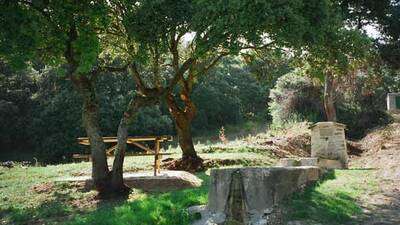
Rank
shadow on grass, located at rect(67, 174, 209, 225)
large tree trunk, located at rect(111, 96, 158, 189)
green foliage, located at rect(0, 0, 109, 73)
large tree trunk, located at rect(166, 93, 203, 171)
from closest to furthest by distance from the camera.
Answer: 1. shadow on grass, located at rect(67, 174, 209, 225)
2. green foliage, located at rect(0, 0, 109, 73)
3. large tree trunk, located at rect(111, 96, 158, 189)
4. large tree trunk, located at rect(166, 93, 203, 171)

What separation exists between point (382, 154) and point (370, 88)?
1127 centimetres

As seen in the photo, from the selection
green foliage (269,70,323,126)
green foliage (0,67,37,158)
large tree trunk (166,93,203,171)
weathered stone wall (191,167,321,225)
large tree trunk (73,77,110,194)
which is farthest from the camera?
green foliage (0,67,37,158)

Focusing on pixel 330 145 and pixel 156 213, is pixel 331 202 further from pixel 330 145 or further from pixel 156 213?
pixel 330 145

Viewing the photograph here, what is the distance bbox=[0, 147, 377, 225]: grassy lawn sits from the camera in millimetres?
9008

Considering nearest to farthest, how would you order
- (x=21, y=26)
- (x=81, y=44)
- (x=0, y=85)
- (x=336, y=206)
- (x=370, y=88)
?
(x=336, y=206) < (x=21, y=26) < (x=81, y=44) < (x=370, y=88) < (x=0, y=85)

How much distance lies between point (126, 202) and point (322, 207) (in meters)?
5.03

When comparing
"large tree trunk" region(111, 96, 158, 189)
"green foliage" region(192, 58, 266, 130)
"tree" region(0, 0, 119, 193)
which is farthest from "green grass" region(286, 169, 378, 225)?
"green foliage" region(192, 58, 266, 130)

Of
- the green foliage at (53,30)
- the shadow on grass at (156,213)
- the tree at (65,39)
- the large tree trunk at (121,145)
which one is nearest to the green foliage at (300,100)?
the large tree trunk at (121,145)

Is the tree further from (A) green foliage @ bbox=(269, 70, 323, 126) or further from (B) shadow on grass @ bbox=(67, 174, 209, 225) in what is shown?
(A) green foliage @ bbox=(269, 70, 323, 126)

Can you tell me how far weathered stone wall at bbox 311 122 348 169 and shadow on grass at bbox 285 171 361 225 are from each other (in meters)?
6.98

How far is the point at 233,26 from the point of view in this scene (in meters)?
11.9

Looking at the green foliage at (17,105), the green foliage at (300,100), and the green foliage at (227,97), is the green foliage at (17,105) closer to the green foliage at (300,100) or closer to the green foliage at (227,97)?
the green foliage at (227,97)

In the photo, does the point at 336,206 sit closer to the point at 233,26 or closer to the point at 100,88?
the point at 233,26

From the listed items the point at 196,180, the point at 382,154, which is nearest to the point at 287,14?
the point at 196,180
